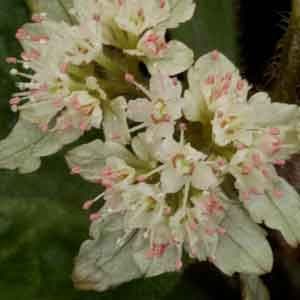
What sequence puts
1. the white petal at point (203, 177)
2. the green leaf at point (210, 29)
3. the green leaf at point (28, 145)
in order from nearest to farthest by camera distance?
1. the white petal at point (203, 177)
2. the green leaf at point (28, 145)
3. the green leaf at point (210, 29)

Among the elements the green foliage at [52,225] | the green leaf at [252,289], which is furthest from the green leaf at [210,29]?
the green leaf at [252,289]

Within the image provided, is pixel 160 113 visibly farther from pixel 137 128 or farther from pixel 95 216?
pixel 95 216

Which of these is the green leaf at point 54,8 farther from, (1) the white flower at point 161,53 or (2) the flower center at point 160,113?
(2) the flower center at point 160,113

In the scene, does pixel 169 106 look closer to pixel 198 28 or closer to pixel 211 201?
pixel 211 201

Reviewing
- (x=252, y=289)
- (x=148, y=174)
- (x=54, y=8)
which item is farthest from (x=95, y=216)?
(x=54, y=8)

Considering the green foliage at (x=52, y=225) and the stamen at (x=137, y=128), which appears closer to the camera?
the stamen at (x=137, y=128)

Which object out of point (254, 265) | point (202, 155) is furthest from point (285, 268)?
point (202, 155)

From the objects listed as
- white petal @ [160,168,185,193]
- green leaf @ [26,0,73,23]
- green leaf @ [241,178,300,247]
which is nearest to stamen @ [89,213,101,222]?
white petal @ [160,168,185,193]
